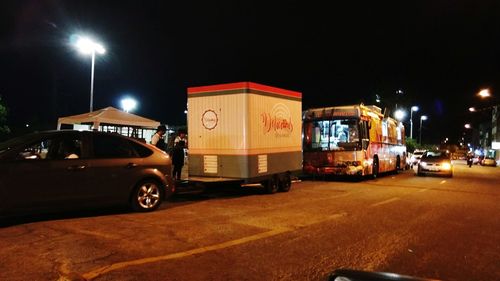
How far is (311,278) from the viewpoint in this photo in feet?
17.3

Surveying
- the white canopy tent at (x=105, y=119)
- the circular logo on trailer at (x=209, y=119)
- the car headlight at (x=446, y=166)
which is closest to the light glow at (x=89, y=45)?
the white canopy tent at (x=105, y=119)

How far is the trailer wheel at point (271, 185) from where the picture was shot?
1327 cm

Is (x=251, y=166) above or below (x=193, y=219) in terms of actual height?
above

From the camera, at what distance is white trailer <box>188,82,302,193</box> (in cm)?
1212

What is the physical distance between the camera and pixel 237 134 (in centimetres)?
1218

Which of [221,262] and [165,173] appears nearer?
[221,262]

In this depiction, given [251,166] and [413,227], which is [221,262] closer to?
[413,227]

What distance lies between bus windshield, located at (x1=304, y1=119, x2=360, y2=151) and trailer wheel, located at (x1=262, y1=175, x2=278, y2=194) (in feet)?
19.2

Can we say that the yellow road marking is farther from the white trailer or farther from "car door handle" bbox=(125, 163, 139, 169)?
the white trailer

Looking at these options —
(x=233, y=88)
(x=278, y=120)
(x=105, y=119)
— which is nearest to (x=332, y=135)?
(x=278, y=120)

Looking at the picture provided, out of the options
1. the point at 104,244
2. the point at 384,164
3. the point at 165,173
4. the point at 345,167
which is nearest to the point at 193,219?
the point at 165,173

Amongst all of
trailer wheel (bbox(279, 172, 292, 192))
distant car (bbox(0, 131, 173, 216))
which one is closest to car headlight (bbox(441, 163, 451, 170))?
trailer wheel (bbox(279, 172, 292, 192))

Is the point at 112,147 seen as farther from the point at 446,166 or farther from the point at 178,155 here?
the point at 446,166

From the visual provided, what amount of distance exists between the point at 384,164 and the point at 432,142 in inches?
3469
